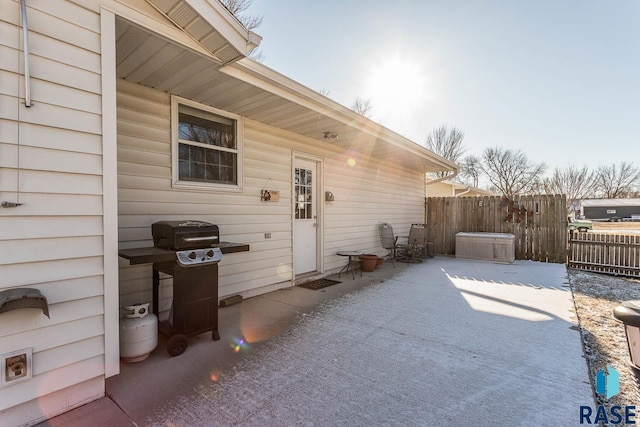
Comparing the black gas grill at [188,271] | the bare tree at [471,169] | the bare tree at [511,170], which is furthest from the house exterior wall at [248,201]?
the bare tree at [511,170]

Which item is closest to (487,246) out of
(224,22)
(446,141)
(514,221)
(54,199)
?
(514,221)

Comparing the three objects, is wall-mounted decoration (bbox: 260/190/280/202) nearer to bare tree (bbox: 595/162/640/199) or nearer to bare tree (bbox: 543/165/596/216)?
bare tree (bbox: 543/165/596/216)

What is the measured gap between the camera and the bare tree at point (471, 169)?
23.8m

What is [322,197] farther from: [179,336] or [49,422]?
[49,422]

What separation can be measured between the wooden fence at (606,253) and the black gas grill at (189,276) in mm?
8201

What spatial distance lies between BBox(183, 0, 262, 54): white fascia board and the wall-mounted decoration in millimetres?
2215

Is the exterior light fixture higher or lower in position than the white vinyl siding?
higher

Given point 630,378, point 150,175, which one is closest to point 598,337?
point 630,378

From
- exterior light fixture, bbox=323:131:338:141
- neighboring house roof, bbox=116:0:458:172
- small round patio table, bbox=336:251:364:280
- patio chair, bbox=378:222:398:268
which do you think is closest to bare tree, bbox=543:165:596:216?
patio chair, bbox=378:222:398:268

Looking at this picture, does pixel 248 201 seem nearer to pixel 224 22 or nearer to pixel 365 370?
pixel 224 22

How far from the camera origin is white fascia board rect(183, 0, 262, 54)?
2227mm

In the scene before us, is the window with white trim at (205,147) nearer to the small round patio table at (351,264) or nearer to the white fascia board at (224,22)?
the white fascia board at (224,22)

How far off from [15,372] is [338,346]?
2244mm

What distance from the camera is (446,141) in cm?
2077
